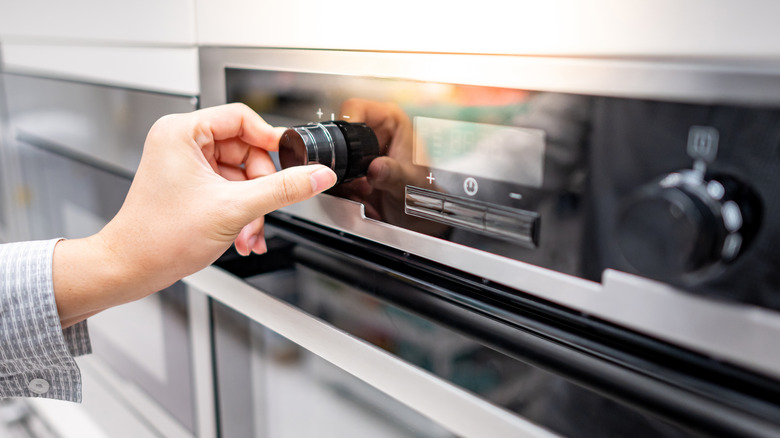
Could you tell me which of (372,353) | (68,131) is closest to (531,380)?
(372,353)

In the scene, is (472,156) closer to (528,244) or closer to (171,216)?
(528,244)

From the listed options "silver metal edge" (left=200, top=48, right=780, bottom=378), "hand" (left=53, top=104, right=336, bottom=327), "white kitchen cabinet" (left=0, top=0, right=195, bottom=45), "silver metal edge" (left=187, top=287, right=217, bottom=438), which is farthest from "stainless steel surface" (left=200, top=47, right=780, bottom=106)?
"silver metal edge" (left=187, top=287, right=217, bottom=438)

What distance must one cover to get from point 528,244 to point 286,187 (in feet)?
0.58

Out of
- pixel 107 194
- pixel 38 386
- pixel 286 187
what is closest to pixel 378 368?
pixel 286 187

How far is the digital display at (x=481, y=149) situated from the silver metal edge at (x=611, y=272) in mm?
28

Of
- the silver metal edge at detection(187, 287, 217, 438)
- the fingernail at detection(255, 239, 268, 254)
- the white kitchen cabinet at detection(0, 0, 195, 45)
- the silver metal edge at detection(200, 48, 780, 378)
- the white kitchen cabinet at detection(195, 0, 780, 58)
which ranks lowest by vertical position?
the silver metal edge at detection(187, 287, 217, 438)

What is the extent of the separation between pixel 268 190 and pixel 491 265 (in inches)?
6.8

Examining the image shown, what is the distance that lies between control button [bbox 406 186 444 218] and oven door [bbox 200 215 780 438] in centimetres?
4

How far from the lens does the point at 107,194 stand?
736 millimetres

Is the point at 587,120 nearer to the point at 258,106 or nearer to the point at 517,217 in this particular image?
the point at 517,217

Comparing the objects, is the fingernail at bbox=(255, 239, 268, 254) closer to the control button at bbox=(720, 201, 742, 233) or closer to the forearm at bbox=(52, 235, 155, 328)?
the forearm at bbox=(52, 235, 155, 328)

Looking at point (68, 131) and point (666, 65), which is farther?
point (68, 131)

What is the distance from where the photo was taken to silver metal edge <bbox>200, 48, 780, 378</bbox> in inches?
9.6

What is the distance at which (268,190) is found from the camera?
15.9 inches
